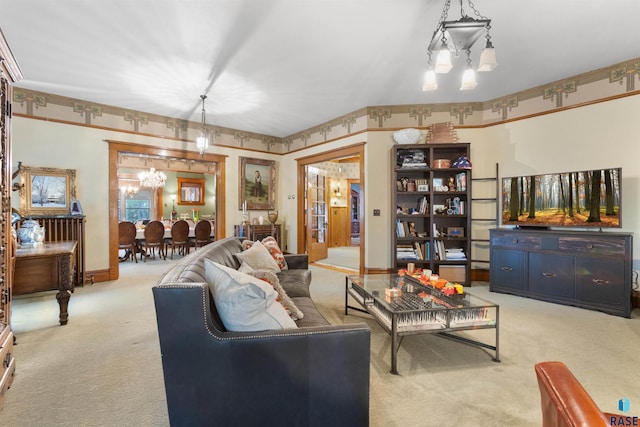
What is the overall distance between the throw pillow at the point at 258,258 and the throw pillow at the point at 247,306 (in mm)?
1514

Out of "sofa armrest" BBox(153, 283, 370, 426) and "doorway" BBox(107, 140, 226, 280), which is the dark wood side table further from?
"sofa armrest" BBox(153, 283, 370, 426)

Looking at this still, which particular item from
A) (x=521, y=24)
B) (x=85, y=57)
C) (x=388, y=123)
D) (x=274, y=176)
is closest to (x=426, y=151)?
(x=388, y=123)

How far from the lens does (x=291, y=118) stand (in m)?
5.61

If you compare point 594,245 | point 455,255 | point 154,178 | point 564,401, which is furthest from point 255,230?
point 564,401

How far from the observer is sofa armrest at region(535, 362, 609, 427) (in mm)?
640

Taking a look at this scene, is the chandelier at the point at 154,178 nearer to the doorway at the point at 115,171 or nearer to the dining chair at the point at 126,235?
the dining chair at the point at 126,235

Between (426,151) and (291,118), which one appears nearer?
(426,151)

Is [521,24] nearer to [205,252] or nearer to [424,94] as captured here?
[424,94]

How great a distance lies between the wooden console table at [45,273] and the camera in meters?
2.67

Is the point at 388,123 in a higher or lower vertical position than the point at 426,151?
higher

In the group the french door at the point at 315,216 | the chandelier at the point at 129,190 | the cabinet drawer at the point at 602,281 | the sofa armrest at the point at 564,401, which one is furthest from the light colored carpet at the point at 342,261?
the chandelier at the point at 129,190

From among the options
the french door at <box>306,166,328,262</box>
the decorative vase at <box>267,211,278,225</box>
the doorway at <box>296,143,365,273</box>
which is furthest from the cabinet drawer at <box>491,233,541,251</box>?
the decorative vase at <box>267,211,278,225</box>

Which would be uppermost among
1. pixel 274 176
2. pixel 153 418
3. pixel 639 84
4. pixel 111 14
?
pixel 111 14

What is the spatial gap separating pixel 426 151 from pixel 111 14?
166 inches
